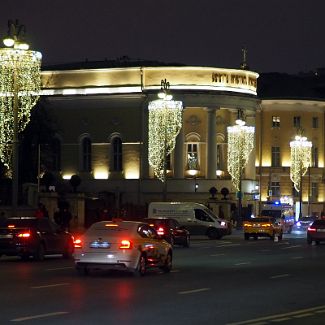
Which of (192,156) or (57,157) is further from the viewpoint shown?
(57,157)

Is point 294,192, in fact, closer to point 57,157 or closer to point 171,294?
point 57,157

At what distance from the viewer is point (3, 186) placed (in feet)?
210

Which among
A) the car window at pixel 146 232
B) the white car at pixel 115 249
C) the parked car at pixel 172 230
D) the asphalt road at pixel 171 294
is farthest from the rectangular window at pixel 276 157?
the white car at pixel 115 249

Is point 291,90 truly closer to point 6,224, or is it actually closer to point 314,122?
point 314,122

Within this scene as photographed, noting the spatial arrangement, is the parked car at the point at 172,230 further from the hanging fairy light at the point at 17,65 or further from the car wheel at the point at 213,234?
the car wheel at the point at 213,234

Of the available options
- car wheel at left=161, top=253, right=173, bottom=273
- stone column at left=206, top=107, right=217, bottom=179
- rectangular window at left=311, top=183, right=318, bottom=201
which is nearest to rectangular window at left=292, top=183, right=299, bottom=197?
rectangular window at left=311, top=183, right=318, bottom=201

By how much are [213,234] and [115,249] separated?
3572cm

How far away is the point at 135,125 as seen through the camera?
9575 cm

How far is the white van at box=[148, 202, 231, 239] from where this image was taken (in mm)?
63031

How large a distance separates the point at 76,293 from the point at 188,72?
238 feet

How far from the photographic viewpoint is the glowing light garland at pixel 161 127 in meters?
68.0

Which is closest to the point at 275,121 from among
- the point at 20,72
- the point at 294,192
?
the point at 294,192

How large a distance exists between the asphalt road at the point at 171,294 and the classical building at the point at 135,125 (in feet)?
197

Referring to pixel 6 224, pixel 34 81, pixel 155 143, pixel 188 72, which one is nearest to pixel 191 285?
pixel 6 224
